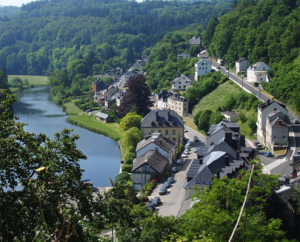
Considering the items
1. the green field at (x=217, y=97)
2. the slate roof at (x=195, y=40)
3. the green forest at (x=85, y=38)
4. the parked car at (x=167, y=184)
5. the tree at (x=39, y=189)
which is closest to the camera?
the tree at (x=39, y=189)

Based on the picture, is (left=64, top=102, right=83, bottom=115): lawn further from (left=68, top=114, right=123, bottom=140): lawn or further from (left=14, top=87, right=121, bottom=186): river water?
(left=68, top=114, right=123, bottom=140): lawn

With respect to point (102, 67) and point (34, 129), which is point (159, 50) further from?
point (34, 129)

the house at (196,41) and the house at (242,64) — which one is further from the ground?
the house at (196,41)

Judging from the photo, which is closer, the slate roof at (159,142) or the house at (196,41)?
the slate roof at (159,142)

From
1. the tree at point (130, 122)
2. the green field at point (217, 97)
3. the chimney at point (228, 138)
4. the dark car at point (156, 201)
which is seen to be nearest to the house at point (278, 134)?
the chimney at point (228, 138)

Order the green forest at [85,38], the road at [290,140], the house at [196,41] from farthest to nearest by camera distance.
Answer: the green forest at [85,38] → the house at [196,41] → the road at [290,140]

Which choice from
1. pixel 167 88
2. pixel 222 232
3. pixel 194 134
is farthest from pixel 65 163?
pixel 167 88

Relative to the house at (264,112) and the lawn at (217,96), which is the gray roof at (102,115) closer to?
the lawn at (217,96)
